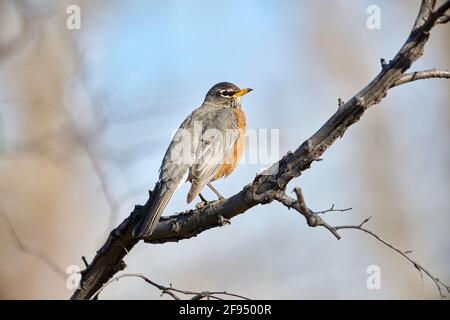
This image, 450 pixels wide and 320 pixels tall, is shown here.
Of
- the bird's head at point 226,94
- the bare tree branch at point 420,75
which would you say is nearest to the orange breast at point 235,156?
the bird's head at point 226,94

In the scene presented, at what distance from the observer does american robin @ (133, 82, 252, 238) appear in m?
6.18

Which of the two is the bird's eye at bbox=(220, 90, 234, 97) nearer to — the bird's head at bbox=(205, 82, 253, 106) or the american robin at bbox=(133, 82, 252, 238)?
the bird's head at bbox=(205, 82, 253, 106)

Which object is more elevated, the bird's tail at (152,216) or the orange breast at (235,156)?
the orange breast at (235,156)

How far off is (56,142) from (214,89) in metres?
2.07

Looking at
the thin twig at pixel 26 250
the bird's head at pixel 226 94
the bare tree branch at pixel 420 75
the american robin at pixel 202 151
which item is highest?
the bird's head at pixel 226 94

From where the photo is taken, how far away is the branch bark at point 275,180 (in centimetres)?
389

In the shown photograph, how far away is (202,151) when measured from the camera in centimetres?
676

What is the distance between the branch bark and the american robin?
36 centimetres

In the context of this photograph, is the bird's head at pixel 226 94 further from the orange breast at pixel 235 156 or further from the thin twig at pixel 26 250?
the thin twig at pixel 26 250

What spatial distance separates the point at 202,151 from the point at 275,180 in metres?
2.66

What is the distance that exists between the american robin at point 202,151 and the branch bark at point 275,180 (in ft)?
1.17

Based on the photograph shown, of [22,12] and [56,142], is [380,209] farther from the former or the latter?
[22,12]

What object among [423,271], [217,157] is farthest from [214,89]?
[423,271]

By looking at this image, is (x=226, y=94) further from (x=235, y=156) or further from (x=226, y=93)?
(x=235, y=156)
